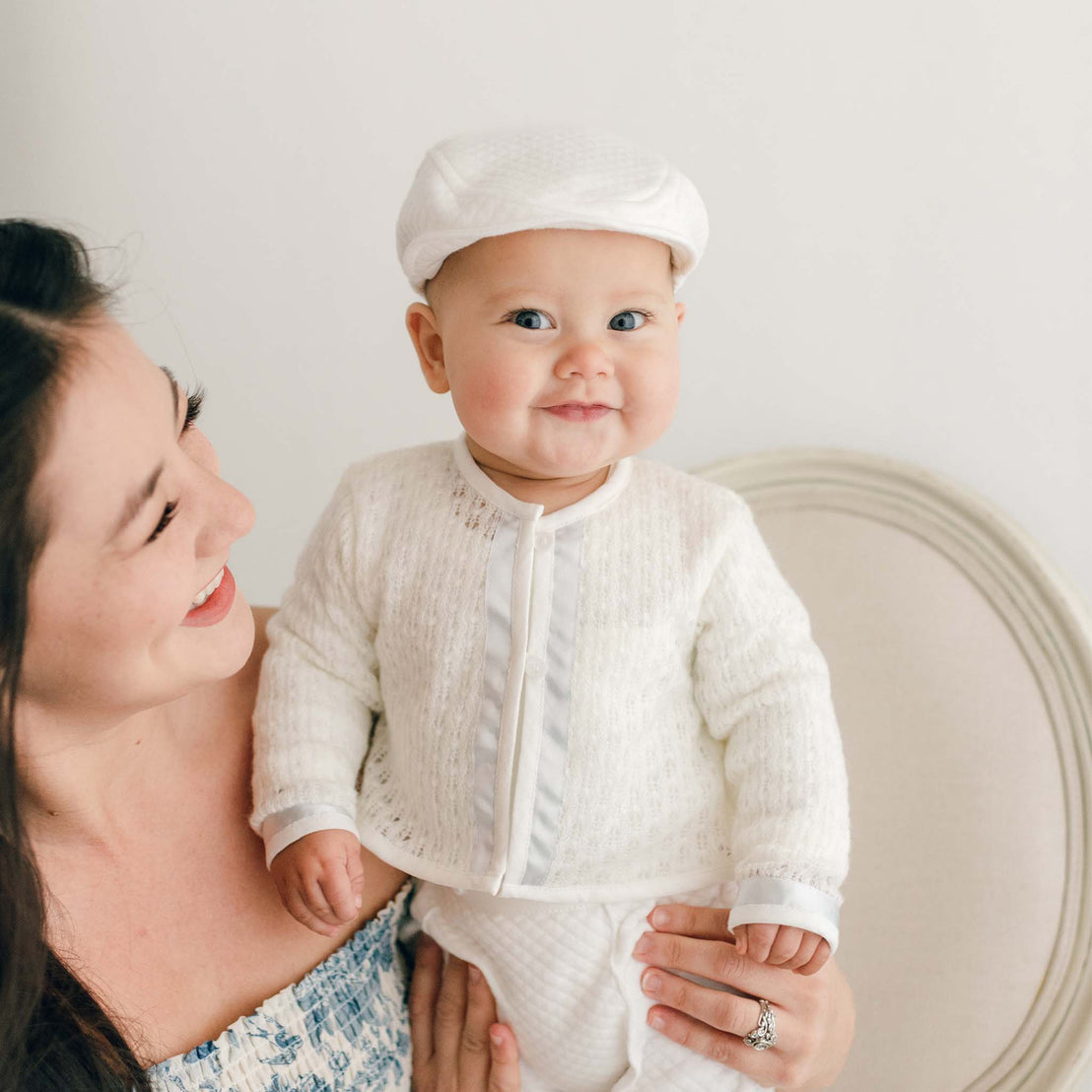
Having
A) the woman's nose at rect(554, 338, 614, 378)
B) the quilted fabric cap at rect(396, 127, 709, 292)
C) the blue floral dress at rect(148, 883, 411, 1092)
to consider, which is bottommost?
the blue floral dress at rect(148, 883, 411, 1092)

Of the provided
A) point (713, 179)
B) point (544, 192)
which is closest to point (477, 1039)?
point (544, 192)

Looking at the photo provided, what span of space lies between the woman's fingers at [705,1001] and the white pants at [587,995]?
0.06 feet

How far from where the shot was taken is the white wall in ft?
5.02

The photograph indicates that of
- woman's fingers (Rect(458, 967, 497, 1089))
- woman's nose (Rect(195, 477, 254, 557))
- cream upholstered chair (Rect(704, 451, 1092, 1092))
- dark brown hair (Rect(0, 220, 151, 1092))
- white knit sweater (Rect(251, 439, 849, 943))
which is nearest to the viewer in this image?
dark brown hair (Rect(0, 220, 151, 1092))

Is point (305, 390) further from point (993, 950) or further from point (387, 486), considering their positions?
point (993, 950)

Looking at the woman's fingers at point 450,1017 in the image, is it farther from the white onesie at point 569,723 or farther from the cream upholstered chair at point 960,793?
the cream upholstered chair at point 960,793

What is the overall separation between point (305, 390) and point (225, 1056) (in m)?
1.08

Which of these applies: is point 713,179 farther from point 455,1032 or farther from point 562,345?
point 455,1032

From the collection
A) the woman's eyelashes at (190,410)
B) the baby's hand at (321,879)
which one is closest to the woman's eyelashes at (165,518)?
the woman's eyelashes at (190,410)

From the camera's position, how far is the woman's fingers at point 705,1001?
1.13 meters

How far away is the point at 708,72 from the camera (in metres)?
1.59

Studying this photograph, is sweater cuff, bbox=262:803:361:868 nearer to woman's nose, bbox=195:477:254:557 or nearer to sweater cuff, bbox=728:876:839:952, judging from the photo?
woman's nose, bbox=195:477:254:557

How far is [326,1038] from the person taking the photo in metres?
1.15

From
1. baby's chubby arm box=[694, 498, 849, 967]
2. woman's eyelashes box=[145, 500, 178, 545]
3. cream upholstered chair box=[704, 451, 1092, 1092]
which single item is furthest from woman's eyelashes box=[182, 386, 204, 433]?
cream upholstered chair box=[704, 451, 1092, 1092]
